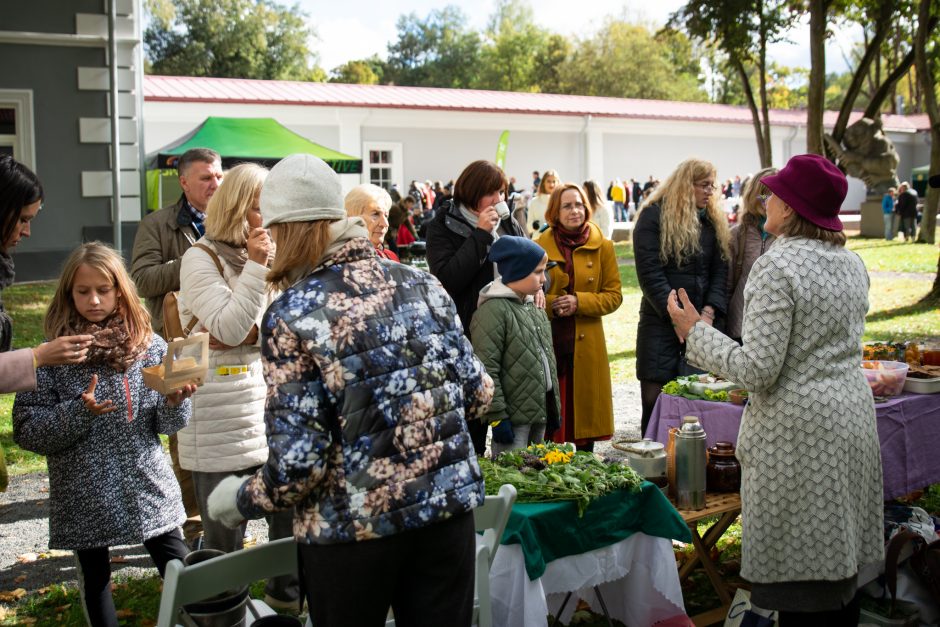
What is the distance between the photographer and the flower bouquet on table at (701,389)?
4.22 meters

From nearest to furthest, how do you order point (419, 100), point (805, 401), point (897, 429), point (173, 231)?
1. point (805, 401)
2. point (897, 429)
3. point (173, 231)
4. point (419, 100)

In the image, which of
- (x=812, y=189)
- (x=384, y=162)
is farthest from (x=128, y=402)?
(x=384, y=162)

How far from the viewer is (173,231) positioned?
442 centimetres

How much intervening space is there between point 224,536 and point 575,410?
2.17 metres

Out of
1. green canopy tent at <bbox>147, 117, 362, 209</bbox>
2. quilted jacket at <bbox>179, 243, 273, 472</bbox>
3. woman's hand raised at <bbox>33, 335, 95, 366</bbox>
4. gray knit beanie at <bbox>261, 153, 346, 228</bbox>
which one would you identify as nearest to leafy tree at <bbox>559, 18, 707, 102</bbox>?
green canopy tent at <bbox>147, 117, 362, 209</bbox>

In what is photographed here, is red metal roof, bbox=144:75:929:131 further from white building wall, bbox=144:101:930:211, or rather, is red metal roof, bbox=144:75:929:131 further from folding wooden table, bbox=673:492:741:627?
folding wooden table, bbox=673:492:741:627

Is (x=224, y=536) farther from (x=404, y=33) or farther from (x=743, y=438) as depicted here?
(x=404, y=33)

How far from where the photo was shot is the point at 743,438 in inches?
128

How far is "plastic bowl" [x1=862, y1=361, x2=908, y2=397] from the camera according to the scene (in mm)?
4234

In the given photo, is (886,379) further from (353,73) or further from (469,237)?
(353,73)

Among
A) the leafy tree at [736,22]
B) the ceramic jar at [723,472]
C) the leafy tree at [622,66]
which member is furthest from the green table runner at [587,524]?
the leafy tree at [622,66]

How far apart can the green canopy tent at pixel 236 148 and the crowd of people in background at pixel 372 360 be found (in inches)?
361

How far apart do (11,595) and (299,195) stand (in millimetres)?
3080

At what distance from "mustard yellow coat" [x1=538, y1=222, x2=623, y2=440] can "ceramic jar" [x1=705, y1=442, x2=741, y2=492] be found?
144 cm
